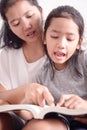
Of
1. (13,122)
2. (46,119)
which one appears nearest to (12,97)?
(13,122)

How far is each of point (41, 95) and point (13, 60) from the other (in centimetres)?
33

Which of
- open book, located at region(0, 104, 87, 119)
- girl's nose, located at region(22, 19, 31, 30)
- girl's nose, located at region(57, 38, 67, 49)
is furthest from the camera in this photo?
girl's nose, located at region(22, 19, 31, 30)

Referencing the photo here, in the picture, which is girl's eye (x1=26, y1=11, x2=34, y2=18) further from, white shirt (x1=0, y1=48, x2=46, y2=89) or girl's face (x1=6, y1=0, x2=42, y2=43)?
white shirt (x1=0, y1=48, x2=46, y2=89)

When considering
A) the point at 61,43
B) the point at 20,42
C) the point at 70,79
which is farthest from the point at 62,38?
the point at 20,42

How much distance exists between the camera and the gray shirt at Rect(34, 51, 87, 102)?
87 cm

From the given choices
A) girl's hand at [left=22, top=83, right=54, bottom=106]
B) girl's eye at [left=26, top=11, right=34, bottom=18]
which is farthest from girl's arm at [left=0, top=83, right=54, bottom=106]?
girl's eye at [left=26, top=11, right=34, bottom=18]

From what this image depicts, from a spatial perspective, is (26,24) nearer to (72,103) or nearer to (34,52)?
(34,52)

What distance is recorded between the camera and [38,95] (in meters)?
0.73

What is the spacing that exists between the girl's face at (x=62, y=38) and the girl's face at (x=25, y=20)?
→ 100 millimetres

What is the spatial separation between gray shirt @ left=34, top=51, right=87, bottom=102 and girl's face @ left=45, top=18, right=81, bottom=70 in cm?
5

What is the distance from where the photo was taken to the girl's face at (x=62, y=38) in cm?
81

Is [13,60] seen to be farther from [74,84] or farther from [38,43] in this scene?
[74,84]

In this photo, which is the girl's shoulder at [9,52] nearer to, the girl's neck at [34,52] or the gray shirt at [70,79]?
the girl's neck at [34,52]

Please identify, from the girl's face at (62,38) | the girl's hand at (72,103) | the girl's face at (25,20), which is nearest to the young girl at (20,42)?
the girl's face at (25,20)
